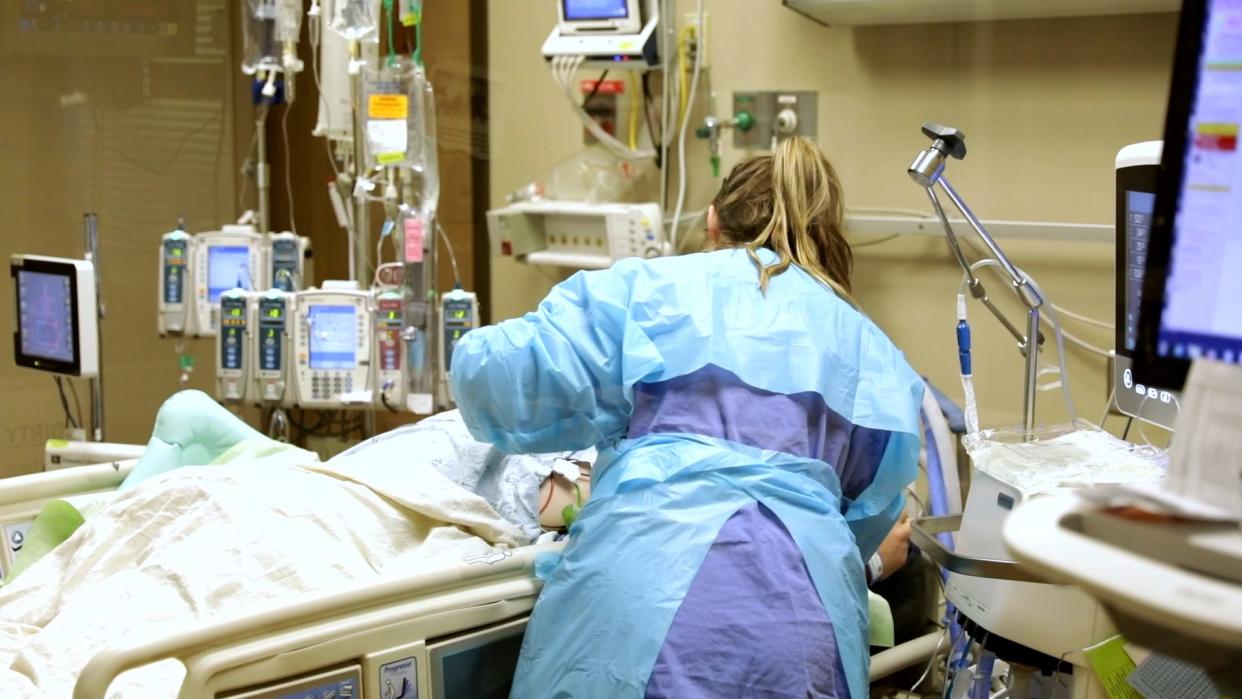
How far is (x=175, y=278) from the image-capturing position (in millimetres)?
3863

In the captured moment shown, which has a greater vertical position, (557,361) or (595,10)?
(595,10)

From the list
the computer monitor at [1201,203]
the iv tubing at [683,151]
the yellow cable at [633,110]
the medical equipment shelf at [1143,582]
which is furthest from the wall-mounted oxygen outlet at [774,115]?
the medical equipment shelf at [1143,582]

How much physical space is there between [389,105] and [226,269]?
0.81 m

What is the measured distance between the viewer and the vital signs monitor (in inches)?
141

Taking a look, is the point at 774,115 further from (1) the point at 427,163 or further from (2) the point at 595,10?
(1) the point at 427,163

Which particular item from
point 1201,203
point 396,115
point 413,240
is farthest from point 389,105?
point 1201,203

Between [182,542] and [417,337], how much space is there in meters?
1.40

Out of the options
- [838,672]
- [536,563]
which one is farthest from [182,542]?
[838,672]

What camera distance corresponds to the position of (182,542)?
217 centimetres

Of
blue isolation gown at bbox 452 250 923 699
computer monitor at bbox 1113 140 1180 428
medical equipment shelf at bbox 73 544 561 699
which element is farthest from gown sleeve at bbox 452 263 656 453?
computer monitor at bbox 1113 140 1180 428

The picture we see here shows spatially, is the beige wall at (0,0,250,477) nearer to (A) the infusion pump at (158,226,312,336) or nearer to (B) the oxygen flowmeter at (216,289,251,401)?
(A) the infusion pump at (158,226,312,336)

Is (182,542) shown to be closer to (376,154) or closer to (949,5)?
(376,154)

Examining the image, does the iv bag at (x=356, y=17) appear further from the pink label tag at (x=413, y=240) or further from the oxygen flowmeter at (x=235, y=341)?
the oxygen flowmeter at (x=235, y=341)

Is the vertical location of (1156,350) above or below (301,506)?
above
